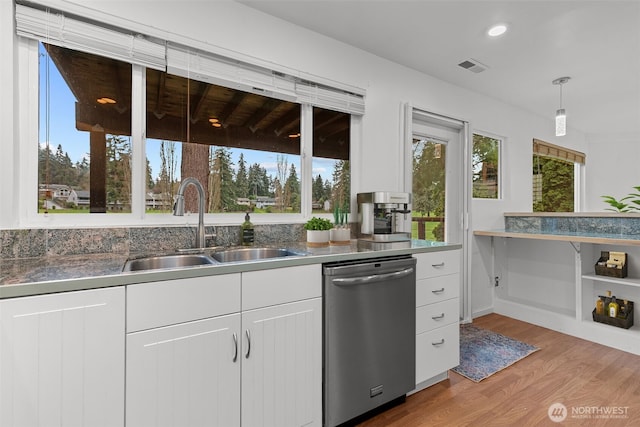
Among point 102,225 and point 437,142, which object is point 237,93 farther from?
point 437,142

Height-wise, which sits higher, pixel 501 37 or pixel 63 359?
pixel 501 37

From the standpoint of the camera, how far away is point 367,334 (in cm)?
170

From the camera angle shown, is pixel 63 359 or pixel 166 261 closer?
pixel 63 359

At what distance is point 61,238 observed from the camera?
154cm

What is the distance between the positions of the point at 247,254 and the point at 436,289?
1.25 meters

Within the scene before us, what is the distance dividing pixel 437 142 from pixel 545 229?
→ 1544 mm

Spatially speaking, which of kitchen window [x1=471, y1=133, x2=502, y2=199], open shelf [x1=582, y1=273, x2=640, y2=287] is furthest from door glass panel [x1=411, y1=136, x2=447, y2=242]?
open shelf [x1=582, y1=273, x2=640, y2=287]

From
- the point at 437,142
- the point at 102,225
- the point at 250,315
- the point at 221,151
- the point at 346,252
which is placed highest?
the point at 437,142

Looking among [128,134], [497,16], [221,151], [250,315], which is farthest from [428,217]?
[128,134]

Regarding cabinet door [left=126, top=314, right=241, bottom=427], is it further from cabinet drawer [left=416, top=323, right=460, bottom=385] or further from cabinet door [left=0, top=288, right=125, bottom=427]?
cabinet drawer [left=416, top=323, right=460, bottom=385]

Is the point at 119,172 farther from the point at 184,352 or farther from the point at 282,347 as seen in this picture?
the point at 282,347

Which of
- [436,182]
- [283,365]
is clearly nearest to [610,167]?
[436,182]

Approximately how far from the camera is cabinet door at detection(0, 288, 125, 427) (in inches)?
A: 38.8

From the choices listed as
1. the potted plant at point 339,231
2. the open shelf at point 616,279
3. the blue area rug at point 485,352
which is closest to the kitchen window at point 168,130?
the potted plant at point 339,231
